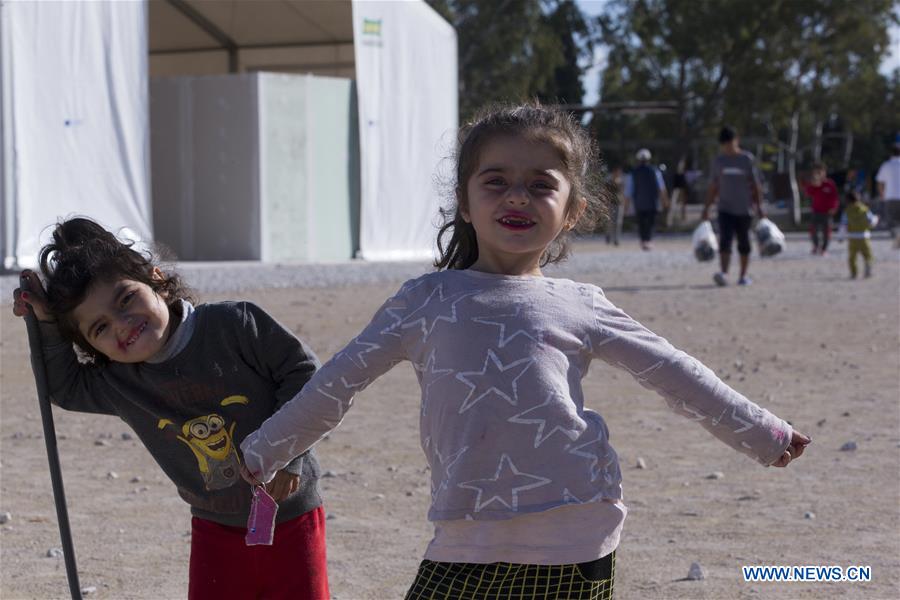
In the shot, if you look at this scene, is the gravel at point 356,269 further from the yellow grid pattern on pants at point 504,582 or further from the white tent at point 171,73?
the yellow grid pattern on pants at point 504,582

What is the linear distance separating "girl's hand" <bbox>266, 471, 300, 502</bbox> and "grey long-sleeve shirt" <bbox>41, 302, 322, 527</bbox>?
206mm

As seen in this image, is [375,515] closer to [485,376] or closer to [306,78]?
[485,376]

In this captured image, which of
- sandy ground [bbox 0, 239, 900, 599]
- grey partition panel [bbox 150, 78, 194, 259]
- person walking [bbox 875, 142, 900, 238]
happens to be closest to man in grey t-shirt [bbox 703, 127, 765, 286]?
person walking [bbox 875, 142, 900, 238]

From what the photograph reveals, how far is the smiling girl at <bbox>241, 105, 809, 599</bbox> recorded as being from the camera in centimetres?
231

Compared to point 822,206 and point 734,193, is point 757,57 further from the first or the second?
point 734,193

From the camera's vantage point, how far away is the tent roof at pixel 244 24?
67.5 feet

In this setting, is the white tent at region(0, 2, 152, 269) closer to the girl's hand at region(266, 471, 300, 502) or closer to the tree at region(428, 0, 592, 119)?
the girl's hand at region(266, 471, 300, 502)

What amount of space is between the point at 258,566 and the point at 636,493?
2.24m

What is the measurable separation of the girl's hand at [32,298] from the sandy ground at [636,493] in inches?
44.3

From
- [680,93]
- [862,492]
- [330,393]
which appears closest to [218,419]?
[330,393]

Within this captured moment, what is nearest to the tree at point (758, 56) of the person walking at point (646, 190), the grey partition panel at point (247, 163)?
the person walking at point (646, 190)

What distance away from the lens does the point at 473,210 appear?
99.7 inches

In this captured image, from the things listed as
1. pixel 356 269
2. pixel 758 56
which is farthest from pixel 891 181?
pixel 758 56

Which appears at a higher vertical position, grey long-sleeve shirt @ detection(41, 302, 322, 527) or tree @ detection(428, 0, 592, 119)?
tree @ detection(428, 0, 592, 119)
